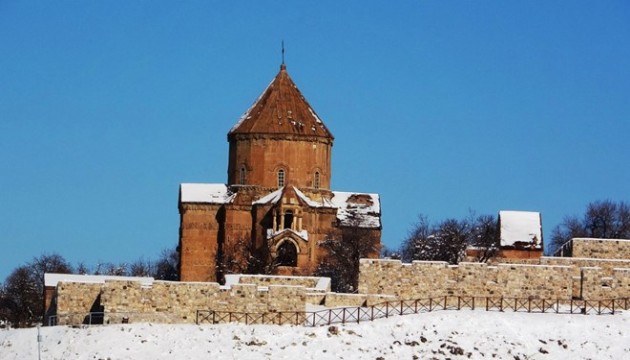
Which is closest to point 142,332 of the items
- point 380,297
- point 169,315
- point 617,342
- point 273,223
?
point 169,315

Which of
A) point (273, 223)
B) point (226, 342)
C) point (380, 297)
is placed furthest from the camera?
point (273, 223)

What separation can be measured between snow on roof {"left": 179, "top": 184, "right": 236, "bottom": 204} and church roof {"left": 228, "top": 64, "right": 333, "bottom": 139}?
2.71 metres

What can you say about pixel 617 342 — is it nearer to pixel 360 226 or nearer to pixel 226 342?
pixel 226 342

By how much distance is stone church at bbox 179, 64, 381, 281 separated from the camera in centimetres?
9981

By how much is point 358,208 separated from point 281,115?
592cm

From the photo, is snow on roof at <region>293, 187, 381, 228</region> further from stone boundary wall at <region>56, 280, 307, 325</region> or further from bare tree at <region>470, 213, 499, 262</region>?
stone boundary wall at <region>56, 280, 307, 325</region>

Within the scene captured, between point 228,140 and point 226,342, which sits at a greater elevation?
point 228,140

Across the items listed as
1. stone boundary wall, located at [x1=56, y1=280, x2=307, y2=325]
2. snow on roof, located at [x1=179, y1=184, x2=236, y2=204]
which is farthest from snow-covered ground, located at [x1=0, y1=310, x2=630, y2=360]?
snow on roof, located at [x1=179, y1=184, x2=236, y2=204]

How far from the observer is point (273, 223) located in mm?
101188

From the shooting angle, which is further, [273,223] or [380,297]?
[273,223]

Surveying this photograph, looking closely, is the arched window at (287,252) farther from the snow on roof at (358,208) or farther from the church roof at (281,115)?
the church roof at (281,115)

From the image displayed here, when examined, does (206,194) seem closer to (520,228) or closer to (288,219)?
(288,219)

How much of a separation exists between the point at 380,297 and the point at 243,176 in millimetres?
38595

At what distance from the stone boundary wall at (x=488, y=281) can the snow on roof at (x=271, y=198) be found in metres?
34.5
